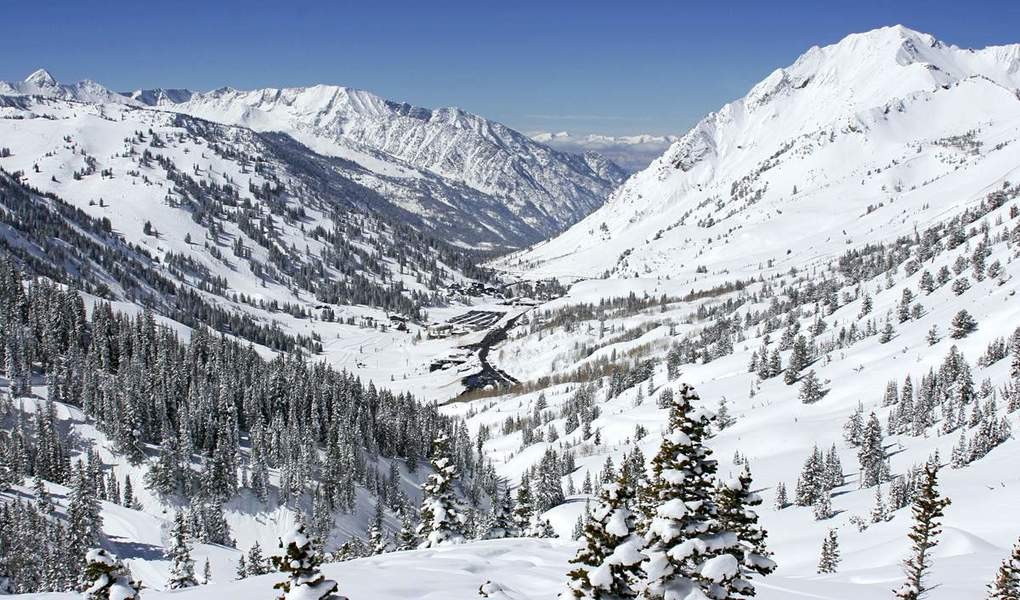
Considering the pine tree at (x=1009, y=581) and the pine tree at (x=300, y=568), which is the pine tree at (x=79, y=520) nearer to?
the pine tree at (x=300, y=568)

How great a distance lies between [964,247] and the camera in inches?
7844

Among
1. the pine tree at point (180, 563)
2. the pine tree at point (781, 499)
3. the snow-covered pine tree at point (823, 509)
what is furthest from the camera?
the pine tree at point (781, 499)

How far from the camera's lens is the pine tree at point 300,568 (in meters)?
17.4

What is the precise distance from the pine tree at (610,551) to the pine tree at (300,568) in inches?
272

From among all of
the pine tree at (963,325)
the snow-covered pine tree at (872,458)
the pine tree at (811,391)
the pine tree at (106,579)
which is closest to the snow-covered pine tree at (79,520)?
the pine tree at (106,579)

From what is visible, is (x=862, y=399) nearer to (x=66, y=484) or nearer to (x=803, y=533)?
(x=803, y=533)

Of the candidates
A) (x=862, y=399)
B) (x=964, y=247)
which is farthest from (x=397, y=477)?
(x=964, y=247)

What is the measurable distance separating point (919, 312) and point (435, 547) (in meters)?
Result: 149

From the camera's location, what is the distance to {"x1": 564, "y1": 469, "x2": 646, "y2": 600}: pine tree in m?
19.1

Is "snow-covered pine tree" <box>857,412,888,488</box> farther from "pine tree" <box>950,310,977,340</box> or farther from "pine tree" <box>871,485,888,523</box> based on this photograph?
"pine tree" <box>950,310,977,340</box>

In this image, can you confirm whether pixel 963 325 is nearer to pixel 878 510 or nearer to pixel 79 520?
pixel 878 510

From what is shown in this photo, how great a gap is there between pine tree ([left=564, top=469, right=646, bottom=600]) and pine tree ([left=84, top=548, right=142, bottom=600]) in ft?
51.2

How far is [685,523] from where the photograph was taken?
18984mm

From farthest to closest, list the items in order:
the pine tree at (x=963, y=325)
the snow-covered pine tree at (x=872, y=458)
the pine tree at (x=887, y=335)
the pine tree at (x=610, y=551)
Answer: the pine tree at (x=887, y=335) < the pine tree at (x=963, y=325) < the snow-covered pine tree at (x=872, y=458) < the pine tree at (x=610, y=551)
